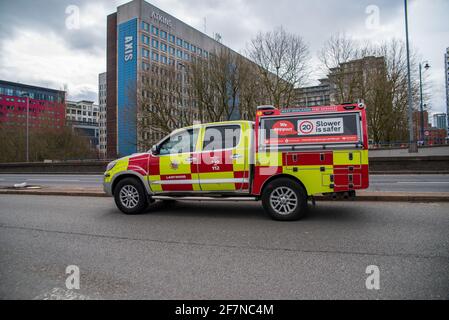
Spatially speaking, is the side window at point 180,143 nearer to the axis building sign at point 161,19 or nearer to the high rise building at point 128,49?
the high rise building at point 128,49

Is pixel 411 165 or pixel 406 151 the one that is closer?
pixel 411 165

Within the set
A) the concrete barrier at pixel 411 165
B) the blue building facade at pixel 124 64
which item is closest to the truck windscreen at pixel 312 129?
the concrete barrier at pixel 411 165

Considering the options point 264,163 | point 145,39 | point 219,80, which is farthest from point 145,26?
point 264,163

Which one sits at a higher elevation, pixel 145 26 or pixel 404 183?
pixel 145 26

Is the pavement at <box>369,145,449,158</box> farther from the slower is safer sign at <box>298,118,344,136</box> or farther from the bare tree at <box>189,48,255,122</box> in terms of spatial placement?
the slower is safer sign at <box>298,118,344,136</box>

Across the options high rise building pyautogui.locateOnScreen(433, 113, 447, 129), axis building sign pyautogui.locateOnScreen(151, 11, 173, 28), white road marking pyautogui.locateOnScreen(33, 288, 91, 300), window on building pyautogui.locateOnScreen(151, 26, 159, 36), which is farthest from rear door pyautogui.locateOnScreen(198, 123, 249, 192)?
axis building sign pyautogui.locateOnScreen(151, 11, 173, 28)

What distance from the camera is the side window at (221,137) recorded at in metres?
6.26

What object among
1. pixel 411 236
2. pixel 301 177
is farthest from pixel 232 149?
pixel 411 236

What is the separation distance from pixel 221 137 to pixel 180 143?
3.22 feet

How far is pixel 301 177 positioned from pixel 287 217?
829 millimetres

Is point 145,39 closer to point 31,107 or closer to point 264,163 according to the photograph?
point 31,107

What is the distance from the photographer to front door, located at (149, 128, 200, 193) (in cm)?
643

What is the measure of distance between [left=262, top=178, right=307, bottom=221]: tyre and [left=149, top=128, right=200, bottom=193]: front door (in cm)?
161

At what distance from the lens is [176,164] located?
21.3 feet
